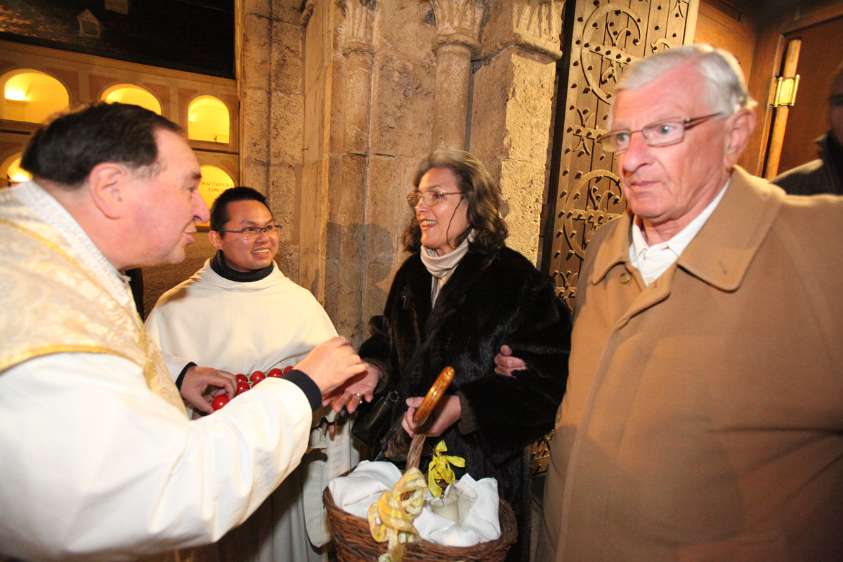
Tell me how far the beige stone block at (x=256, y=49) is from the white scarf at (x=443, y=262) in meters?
3.71

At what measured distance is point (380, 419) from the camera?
2.12 m

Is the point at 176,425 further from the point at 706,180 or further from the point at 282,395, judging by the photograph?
the point at 706,180

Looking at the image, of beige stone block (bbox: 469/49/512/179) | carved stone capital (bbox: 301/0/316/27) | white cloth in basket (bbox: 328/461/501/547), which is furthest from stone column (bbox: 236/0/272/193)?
white cloth in basket (bbox: 328/461/501/547)

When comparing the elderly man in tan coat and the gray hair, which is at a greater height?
the gray hair

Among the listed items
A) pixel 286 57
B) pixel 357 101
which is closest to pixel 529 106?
pixel 357 101

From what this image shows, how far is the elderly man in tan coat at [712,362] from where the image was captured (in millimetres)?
1041

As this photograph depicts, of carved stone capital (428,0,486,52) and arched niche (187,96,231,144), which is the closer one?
carved stone capital (428,0,486,52)

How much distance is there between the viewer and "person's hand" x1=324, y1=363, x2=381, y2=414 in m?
2.01

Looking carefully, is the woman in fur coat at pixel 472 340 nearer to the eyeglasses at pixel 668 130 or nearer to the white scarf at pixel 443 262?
the white scarf at pixel 443 262

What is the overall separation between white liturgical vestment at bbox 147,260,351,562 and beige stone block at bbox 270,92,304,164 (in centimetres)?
257

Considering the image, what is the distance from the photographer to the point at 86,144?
3.84 feet

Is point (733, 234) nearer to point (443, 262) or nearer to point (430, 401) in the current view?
point (430, 401)

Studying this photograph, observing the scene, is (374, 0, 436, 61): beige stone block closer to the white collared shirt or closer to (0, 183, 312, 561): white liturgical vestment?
the white collared shirt

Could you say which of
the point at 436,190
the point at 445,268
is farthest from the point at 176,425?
the point at 436,190
